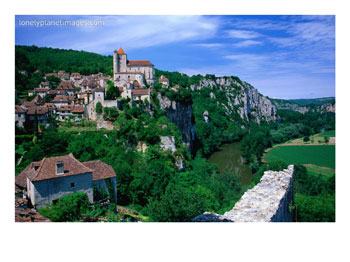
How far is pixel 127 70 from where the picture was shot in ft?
49.5

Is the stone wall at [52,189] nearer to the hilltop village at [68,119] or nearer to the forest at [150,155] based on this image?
the hilltop village at [68,119]

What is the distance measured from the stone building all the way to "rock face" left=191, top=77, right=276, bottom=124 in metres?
15.7

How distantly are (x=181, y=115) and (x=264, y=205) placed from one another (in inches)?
501

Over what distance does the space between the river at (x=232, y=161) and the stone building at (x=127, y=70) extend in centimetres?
689

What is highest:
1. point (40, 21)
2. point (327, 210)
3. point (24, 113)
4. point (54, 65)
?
point (54, 65)

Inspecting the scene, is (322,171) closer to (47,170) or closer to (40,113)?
(47,170)

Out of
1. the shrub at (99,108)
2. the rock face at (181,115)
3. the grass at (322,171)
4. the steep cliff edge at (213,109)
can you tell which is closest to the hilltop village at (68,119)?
the shrub at (99,108)

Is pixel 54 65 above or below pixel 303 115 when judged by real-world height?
above

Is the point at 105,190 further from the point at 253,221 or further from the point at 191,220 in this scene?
the point at 253,221

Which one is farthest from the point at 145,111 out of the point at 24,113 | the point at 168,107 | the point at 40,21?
the point at 40,21

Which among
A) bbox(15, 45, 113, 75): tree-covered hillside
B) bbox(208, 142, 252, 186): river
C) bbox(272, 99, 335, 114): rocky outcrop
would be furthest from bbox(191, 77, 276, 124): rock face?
bbox(15, 45, 113, 75): tree-covered hillside

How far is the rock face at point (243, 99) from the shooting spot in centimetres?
2903

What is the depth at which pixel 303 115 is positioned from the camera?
13305 mm

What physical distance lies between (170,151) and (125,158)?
225 cm
